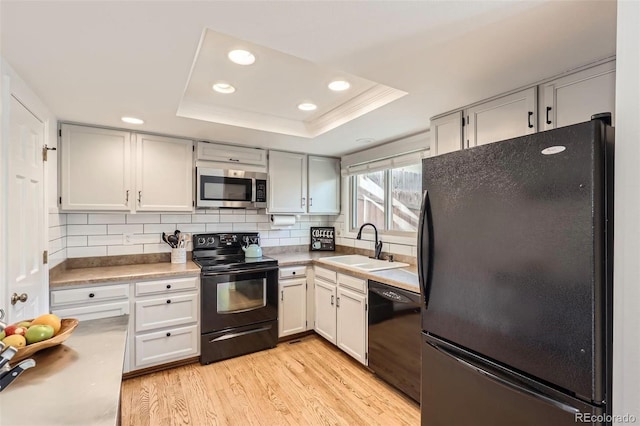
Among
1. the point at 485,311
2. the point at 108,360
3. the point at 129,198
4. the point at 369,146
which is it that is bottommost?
the point at 108,360

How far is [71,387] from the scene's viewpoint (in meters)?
0.89

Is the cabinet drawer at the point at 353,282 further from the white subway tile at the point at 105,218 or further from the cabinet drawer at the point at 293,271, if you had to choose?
the white subway tile at the point at 105,218

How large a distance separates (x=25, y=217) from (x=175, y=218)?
56.3 inches

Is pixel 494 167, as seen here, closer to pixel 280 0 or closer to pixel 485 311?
pixel 485 311

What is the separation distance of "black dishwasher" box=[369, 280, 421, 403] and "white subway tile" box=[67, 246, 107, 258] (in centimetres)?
243

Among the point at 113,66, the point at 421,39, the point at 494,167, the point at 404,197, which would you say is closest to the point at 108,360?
the point at 113,66

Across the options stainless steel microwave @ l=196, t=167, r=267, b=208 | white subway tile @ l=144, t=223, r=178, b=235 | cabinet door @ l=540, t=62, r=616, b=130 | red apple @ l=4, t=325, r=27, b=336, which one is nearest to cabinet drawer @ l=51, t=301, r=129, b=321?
white subway tile @ l=144, t=223, r=178, b=235

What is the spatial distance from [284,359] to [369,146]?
2299 millimetres

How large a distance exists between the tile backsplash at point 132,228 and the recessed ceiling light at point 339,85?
1.89 m

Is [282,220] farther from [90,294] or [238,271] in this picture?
[90,294]

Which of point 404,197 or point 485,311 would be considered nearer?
point 485,311

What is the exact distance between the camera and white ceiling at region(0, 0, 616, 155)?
1.11 meters

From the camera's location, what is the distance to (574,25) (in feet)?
3.96

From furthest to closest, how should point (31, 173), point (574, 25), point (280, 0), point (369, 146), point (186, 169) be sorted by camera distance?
point (369, 146)
point (186, 169)
point (31, 173)
point (574, 25)
point (280, 0)
